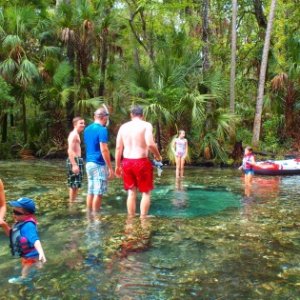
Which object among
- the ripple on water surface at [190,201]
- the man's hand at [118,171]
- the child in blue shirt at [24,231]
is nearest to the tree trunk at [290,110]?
the ripple on water surface at [190,201]

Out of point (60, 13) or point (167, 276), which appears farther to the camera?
point (60, 13)

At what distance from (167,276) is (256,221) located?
126 inches

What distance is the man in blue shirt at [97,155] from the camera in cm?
777

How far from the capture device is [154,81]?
19578mm

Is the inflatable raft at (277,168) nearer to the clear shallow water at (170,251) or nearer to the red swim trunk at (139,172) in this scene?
the clear shallow water at (170,251)

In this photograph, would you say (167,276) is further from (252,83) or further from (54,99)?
(252,83)

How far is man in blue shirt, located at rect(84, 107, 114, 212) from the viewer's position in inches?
306

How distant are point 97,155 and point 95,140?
27 centimetres

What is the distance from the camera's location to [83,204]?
370 inches

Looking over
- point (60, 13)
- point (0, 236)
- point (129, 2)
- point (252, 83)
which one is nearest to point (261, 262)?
point (0, 236)

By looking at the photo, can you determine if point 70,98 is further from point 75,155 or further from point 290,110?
point 75,155

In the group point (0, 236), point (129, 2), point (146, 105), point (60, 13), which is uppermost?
point (129, 2)

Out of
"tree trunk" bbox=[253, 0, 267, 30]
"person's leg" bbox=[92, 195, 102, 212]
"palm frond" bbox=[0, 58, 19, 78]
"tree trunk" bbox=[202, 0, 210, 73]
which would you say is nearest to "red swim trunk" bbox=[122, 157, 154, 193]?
"person's leg" bbox=[92, 195, 102, 212]

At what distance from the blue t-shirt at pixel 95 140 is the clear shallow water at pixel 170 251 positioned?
3.27 feet
